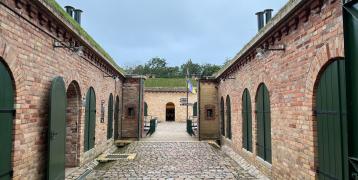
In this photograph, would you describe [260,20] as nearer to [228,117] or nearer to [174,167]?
[228,117]

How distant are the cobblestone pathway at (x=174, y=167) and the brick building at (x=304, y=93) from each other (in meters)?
0.94

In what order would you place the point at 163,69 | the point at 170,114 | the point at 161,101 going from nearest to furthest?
the point at 161,101 < the point at 170,114 < the point at 163,69

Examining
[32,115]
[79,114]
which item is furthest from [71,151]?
[32,115]

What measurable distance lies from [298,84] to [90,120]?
6.61 metres

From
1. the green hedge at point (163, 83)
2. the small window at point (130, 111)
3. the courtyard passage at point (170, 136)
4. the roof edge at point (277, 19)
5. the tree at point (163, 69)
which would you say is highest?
the tree at point (163, 69)

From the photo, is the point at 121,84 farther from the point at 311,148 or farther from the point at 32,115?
the point at 311,148

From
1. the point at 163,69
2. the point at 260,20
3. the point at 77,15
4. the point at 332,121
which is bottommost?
the point at 332,121

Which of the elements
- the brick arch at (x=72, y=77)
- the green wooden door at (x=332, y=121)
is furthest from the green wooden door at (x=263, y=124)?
the brick arch at (x=72, y=77)

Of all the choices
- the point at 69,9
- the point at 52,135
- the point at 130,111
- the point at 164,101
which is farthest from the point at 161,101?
the point at 52,135

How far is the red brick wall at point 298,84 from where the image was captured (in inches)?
170

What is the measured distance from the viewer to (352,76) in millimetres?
2613

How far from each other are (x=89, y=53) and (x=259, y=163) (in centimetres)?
616

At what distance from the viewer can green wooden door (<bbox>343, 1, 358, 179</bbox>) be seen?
8.42 ft

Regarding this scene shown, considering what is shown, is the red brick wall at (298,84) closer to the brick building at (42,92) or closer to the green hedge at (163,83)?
the brick building at (42,92)
